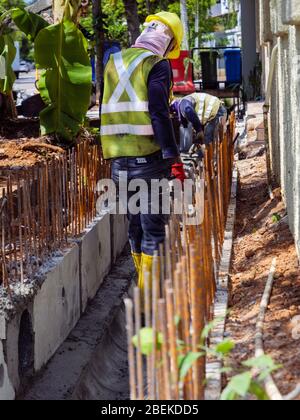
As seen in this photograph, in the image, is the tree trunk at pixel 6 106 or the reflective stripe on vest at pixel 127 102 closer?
the reflective stripe on vest at pixel 127 102

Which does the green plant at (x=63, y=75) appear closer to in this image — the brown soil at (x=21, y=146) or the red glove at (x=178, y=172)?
the brown soil at (x=21, y=146)

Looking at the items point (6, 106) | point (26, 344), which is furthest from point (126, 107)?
point (6, 106)

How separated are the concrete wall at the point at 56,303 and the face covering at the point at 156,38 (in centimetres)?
160

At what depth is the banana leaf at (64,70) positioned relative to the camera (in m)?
10.1

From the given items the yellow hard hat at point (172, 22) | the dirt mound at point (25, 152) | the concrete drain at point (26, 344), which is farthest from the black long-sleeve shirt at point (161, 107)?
the dirt mound at point (25, 152)

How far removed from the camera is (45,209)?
6.56m

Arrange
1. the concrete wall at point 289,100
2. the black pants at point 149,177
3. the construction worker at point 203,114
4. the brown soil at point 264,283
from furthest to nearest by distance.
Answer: the construction worker at point 203,114, the black pants at point 149,177, the concrete wall at point 289,100, the brown soil at point 264,283

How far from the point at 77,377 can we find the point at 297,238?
67.5 inches

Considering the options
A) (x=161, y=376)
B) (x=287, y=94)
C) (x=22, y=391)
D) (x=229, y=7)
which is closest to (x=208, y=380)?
(x=161, y=376)

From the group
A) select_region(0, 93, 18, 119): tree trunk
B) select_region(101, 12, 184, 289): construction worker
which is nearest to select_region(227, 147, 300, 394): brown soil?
select_region(101, 12, 184, 289): construction worker

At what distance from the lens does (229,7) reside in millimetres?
41969

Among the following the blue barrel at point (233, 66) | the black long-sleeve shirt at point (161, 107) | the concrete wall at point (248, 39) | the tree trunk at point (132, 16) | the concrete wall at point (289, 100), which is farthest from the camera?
the blue barrel at point (233, 66)

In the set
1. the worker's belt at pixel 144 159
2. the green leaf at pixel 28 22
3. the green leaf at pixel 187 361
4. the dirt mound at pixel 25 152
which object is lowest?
→ the dirt mound at pixel 25 152

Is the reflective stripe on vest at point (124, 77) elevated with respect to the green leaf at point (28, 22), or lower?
lower
